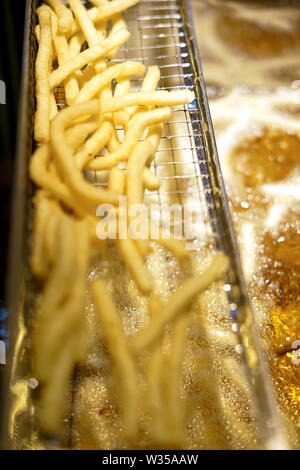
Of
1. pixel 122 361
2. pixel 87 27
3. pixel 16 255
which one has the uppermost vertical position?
pixel 87 27

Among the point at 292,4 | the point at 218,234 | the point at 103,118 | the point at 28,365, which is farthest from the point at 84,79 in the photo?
the point at 292,4

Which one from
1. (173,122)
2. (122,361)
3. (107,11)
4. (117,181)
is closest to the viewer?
(122,361)

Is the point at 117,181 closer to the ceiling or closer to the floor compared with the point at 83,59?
closer to the floor

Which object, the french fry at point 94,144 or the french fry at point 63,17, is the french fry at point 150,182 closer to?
the french fry at point 94,144

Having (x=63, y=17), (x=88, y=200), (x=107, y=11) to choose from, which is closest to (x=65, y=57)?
(x=63, y=17)

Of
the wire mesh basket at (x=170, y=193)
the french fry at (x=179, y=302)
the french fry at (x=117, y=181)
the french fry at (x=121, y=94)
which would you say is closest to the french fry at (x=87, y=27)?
the french fry at (x=121, y=94)

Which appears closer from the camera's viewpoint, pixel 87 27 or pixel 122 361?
pixel 122 361

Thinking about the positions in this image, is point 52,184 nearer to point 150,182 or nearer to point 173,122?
point 150,182
